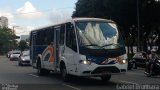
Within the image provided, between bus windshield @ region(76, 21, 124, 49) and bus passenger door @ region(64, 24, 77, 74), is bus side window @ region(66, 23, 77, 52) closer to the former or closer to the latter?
bus passenger door @ region(64, 24, 77, 74)

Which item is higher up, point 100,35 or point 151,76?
point 100,35

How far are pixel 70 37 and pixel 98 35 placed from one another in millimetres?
1429

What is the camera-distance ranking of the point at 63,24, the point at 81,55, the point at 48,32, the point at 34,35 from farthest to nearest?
the point at 34,35 → the point at 48,32 → the point at 63,24 → the point at 81,55

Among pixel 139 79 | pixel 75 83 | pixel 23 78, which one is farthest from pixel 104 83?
pixel 23 78

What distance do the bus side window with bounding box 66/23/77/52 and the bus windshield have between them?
0.37 meters

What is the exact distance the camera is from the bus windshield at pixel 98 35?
764 inches

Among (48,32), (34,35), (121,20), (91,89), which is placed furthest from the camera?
(121,20)

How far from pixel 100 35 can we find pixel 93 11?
121ft

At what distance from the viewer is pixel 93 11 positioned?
56.3 m

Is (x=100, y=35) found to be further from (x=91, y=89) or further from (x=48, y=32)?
(x=48, y=32)

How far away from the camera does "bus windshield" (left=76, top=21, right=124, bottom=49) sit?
764 inches

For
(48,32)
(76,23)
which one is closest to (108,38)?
(76,23)

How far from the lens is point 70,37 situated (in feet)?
66.9

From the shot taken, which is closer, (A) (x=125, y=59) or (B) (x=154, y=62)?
(A) (x=125, y=59)
